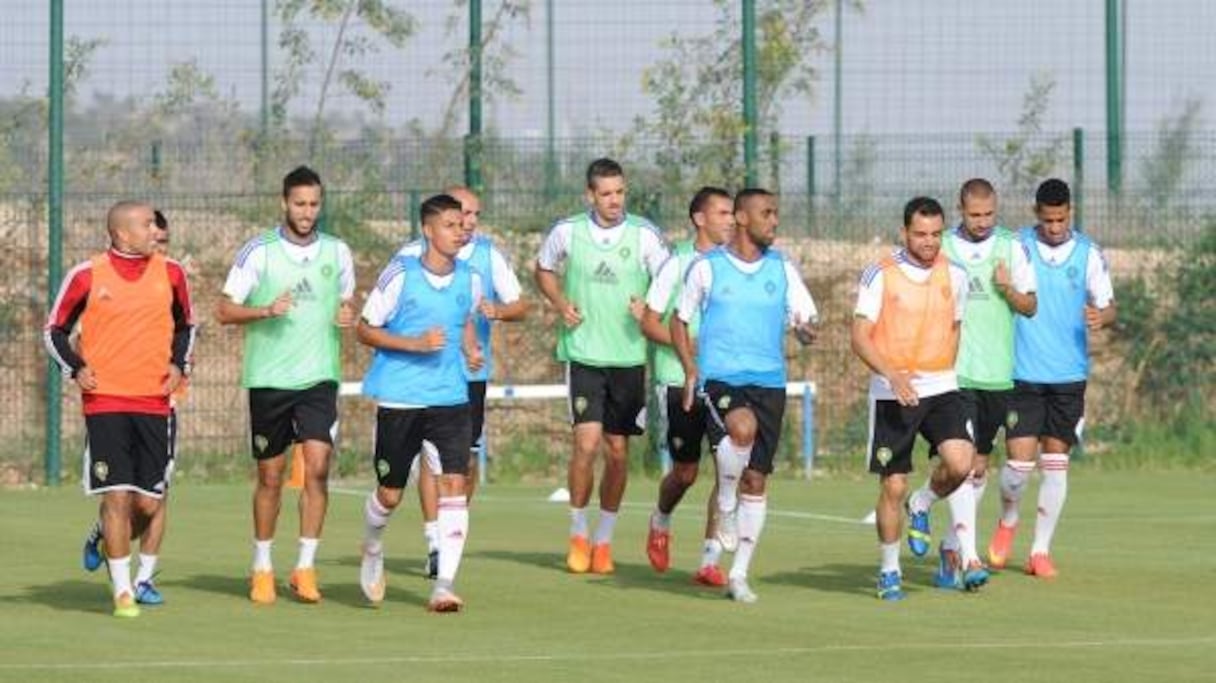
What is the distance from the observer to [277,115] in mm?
30859

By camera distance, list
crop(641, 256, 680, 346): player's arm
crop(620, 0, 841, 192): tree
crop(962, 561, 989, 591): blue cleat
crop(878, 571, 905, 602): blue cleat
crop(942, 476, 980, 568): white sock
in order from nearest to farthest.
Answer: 1. crop(878, 571, 905, 602): blue cleat
2. crop(962, 561, 989, 591): blue cleat
3. crop(942, 476, 980, 568): white sock
4. crop(641, 256, 680, 346): player's arm
5. crop(620, 0, 841, 192): tree

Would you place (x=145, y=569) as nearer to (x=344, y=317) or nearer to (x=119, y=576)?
(x=119, y=576)

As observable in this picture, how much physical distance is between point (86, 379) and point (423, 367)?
1669 millimetres

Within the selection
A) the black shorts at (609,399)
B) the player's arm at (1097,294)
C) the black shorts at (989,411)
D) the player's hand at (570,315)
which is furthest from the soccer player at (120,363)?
the player's arm at (1097,294)

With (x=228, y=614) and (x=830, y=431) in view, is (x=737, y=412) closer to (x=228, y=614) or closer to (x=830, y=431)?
(x=228, y=614)

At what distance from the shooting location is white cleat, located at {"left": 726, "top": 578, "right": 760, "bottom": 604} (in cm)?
1673

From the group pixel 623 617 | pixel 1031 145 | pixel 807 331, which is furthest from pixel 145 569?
pixel 1031 145

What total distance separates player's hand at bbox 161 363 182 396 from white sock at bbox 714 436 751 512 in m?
2.82

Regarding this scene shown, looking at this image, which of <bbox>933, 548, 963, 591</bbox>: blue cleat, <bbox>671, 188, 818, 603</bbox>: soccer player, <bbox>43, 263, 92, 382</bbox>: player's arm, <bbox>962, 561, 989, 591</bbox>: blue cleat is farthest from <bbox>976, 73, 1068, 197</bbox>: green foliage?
<bbox>43, 263, 92, 382</bbox>: player's arm

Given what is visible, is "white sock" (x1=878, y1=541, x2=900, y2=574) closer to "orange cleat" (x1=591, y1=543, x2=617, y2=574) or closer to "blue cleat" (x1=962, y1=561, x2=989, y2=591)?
"blue cleat" (x1=962, y1=561, x2=989, y2=591)

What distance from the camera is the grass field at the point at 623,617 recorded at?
13805 mm

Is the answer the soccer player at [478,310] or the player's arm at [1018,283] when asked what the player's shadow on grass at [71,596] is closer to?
the soccer player at [478,310]

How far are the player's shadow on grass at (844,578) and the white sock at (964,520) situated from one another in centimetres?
34

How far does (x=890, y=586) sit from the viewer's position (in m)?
16.9
